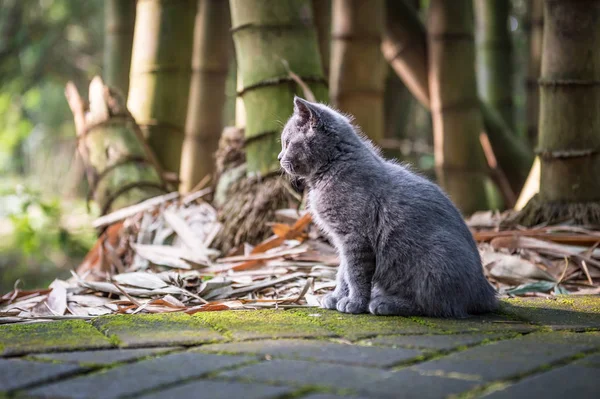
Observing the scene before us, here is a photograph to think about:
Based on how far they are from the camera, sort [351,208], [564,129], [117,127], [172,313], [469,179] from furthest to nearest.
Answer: [469,179], [117,127], [564,129], [351,208], [172,313]

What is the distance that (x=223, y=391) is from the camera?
1380 millimetres

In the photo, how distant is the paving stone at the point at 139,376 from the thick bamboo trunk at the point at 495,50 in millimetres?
5170

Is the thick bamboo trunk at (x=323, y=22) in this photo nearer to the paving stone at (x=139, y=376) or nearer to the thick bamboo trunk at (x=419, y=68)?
the thick bamboo trunk at (x=419, y=68)

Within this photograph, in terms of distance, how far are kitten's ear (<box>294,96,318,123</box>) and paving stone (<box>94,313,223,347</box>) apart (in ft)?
2.80

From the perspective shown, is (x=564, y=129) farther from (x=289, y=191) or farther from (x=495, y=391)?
(x=495, y=391)

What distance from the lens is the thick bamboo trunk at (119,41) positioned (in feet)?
17.1

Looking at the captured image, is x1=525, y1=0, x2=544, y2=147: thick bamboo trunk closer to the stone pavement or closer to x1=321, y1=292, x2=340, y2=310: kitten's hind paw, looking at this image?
x1=321, y1=292, x2=340, y2=310: kitten's hind paw

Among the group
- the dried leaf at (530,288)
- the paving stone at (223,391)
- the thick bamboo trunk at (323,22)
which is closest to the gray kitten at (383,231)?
the dried leaf at (530,288)

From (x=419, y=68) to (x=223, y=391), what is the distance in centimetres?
468

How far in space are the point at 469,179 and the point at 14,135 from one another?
723cm

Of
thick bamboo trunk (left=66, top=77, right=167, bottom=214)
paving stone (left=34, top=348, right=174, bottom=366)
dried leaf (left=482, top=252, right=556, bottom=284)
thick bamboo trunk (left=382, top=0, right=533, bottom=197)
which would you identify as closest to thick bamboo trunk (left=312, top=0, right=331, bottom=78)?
thick bamboo trunk (left=66, top=77, right=167, bottom=214)

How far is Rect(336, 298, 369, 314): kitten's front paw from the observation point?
8.02 feet

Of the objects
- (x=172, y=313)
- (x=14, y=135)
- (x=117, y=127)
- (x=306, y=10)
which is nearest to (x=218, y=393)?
(x=172, y=313)

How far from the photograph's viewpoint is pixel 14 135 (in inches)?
405
